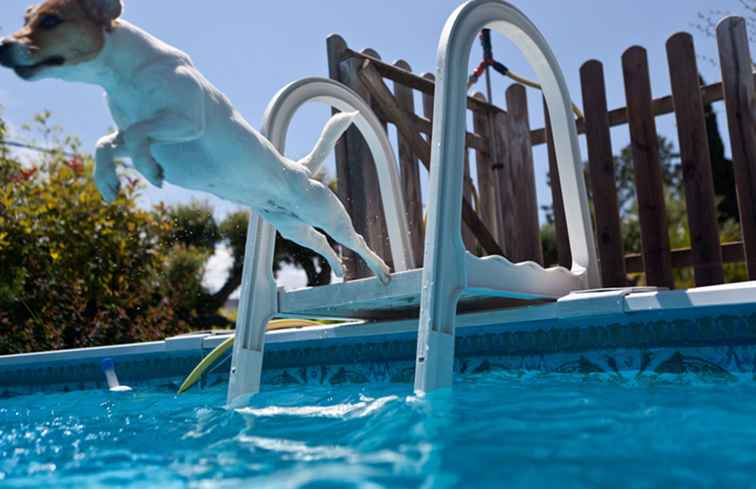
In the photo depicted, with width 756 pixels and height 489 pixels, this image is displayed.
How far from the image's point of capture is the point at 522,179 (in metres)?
4.77

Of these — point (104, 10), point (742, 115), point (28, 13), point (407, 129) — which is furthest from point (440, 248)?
point (742, 115)

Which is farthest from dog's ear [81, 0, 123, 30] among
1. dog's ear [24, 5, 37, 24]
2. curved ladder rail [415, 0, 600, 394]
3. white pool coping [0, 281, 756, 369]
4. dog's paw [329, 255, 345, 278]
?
white pool coping [0, 281, 756, 369]

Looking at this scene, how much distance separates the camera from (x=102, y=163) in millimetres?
2008

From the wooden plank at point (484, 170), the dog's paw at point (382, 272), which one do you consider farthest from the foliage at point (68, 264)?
the dog's paw at point (382, 272)

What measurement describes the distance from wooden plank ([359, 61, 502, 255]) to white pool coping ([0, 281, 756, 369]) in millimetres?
830

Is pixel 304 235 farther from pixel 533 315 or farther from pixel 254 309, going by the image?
pixel 533 315

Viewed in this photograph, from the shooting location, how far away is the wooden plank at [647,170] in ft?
13.8

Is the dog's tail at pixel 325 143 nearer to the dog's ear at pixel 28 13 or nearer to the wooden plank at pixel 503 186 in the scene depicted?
the dog's ear at pixel 28 13

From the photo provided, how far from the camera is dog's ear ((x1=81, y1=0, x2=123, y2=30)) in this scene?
193 centimetres

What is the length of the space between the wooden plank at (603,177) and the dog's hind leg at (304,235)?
2.04m

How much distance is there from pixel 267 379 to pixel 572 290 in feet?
6.48

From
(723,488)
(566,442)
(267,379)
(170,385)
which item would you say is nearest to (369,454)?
(566,442)

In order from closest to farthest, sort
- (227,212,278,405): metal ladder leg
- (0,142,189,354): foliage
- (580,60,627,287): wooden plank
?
(227,212,278,405): metal ladder leg, (580,60,627,287): wooden plank, (0,142,189,354): foliage

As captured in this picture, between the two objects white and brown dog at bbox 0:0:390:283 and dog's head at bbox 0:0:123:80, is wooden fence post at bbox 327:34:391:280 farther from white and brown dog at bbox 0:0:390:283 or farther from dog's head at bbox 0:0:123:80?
dog's head at bbox 0:0:123:80
